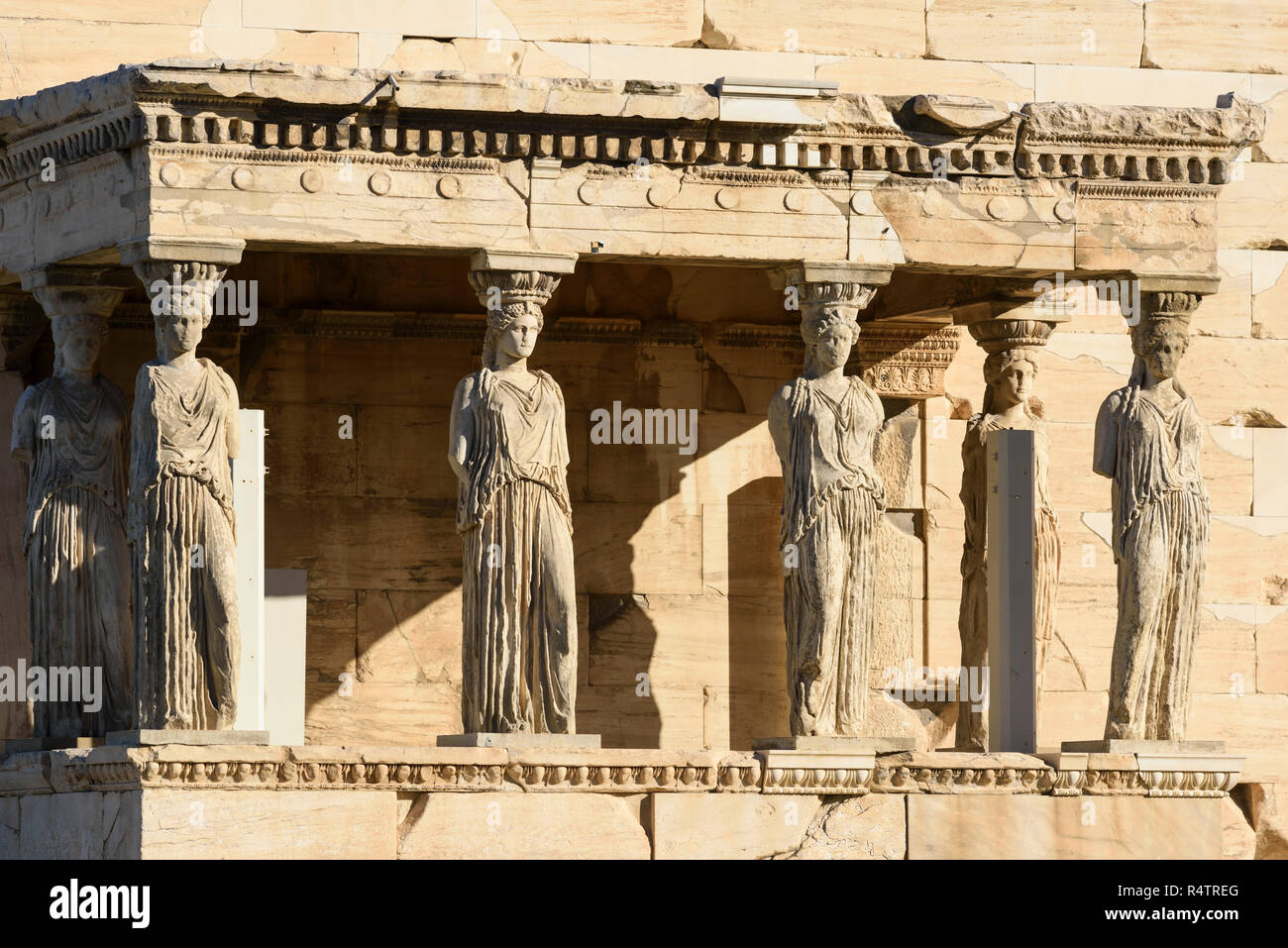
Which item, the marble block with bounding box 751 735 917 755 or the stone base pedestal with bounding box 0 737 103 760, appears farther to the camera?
the stone base pedestal with bounding box 0 737 103 760

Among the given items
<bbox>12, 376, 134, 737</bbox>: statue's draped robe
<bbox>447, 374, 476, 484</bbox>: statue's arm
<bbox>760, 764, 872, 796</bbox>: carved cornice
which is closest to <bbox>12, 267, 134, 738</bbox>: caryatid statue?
<bbox>12, 376, 134, 737</bbox>: statue's draped robe

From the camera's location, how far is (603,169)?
1593 cm

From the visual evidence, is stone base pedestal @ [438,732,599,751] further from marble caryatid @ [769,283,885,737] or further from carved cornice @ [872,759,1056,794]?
carved cornice @ [872,759,1056,794]

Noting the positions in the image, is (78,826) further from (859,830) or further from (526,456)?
(859,830)

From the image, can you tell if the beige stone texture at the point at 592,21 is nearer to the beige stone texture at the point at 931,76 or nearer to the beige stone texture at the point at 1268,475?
the beige stone texture at the point at 931,76

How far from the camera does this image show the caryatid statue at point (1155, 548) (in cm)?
1636

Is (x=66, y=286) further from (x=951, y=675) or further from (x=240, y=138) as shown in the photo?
(x=951, y=675)

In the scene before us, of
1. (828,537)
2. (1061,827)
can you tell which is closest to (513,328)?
(828,537)

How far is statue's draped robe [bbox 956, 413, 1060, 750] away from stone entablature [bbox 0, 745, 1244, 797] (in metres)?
1.28

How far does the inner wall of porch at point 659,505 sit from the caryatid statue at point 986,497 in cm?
85

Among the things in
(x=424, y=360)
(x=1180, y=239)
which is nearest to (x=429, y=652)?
(x=424, y=360)

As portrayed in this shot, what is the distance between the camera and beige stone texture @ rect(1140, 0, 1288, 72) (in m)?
19.0

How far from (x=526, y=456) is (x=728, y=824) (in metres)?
1.96

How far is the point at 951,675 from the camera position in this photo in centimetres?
1850
